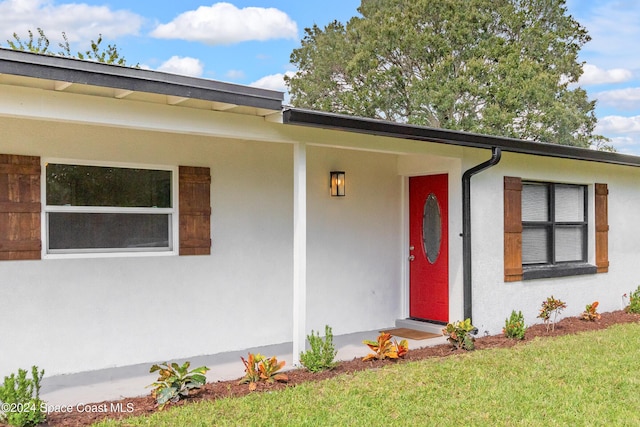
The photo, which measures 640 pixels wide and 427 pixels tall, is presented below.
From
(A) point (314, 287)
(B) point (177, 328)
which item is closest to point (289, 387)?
(B) point (177, 328)

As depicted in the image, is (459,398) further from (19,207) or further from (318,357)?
(19,207)

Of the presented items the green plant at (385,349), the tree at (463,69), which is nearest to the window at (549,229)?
the green plant at (385,349)

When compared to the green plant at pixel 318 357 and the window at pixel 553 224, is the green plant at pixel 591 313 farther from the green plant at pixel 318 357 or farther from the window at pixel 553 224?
the green plant at pixel 318 357

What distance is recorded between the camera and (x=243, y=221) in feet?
22.2

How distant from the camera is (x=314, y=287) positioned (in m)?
7.39

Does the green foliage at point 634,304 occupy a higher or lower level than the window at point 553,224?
lower

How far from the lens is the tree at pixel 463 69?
20547 mm

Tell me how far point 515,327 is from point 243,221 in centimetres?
357

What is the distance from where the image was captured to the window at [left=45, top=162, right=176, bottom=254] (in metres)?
5.66

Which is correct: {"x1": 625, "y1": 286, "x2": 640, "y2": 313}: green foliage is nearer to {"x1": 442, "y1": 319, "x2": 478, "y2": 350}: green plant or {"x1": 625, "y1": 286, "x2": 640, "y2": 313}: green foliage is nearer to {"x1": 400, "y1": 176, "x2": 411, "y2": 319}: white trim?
{"x1": 400, "y1": 176, "x2": 411, "y2": 319}: white trim

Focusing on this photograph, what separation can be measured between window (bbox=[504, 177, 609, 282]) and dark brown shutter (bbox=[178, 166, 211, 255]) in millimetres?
3992

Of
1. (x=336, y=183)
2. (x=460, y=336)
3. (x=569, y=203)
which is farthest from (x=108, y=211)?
(x=569, y=203)

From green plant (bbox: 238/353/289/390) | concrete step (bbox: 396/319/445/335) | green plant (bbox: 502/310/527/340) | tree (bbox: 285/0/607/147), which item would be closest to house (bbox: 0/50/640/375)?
concrete step (bbox: 396/319/445/335)

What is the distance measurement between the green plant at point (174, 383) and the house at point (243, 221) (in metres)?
1.35
